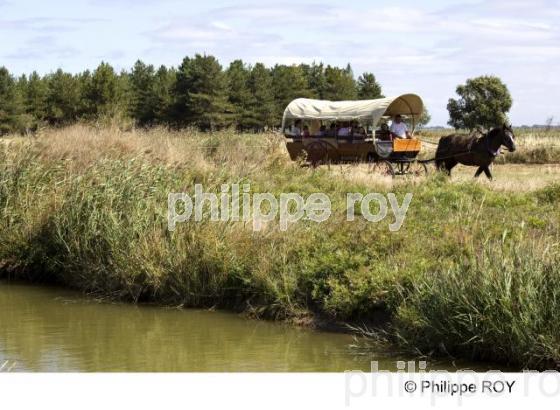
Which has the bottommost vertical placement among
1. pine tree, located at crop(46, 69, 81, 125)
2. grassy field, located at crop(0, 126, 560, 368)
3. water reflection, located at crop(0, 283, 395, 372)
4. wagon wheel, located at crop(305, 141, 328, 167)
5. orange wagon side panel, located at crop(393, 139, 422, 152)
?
water reflection, located at crop(0, 283, 395, 372)

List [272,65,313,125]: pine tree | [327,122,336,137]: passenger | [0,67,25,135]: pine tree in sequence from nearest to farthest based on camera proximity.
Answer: [327,122,336,137]: passenger
[0,67,25,135]: pine tree
[272,65,313,125]: pine tree

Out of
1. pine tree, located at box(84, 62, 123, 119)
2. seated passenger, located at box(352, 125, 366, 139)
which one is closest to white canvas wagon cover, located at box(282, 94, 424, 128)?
seated passenger, located at box(352, 125, 366, 139)

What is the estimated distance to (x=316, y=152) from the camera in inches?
937

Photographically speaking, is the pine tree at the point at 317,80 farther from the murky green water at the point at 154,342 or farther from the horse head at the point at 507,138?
the murky green water at the point at 154,342

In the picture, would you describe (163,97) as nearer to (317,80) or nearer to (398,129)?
(317,80)

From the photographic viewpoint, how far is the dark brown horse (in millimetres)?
A: 21625

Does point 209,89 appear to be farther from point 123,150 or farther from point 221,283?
point 221,283

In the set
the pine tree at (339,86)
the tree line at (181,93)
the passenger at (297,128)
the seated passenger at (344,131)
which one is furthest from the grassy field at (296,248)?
the pine tree at (339,86)

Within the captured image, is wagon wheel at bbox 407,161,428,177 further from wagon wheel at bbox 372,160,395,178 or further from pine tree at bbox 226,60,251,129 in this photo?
pine tree at bbox 226,60,251,129

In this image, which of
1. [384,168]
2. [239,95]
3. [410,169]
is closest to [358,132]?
Result: [410,169]

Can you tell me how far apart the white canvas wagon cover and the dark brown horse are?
1795mm

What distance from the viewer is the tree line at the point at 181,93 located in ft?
195

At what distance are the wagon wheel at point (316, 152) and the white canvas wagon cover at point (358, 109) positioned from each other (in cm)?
97

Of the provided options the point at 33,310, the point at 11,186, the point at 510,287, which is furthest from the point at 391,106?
the point at 510,287
